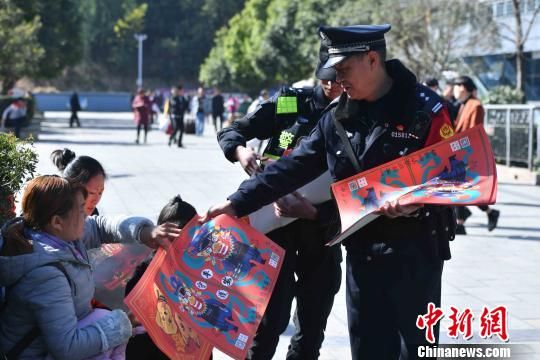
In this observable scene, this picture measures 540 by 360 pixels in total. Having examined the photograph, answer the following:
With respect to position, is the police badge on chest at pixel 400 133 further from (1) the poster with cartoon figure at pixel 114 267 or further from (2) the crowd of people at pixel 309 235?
(1) the poster with cartoon figure at pixel 114 267

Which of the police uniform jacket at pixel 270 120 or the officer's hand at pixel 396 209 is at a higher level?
the police uniform jacket at pixel 270 120

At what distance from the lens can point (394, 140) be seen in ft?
10.9

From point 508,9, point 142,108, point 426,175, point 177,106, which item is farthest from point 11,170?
point 508,9

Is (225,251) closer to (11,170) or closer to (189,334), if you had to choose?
(189,334)

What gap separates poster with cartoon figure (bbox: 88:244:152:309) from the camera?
3689 mm

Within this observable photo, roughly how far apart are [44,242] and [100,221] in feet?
2.34

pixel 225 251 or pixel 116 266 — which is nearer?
pixel 225 251

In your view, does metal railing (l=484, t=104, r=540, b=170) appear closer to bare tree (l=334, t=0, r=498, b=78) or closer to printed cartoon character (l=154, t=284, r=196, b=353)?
bare tree (l=334, t=0, r=498, b=78)

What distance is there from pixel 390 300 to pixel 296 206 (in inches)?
31.2

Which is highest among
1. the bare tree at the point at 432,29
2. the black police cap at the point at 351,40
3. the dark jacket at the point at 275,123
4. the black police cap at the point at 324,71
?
the bare tree at the point at 432,29

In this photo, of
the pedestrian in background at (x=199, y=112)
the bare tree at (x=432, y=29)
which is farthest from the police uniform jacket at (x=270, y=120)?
the pedestrian in background at (x=199, y=112)

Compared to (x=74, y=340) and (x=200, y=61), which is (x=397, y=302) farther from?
(x=200, y=61)

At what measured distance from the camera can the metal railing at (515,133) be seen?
53.4ft

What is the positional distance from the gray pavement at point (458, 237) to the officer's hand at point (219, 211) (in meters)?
1.75
